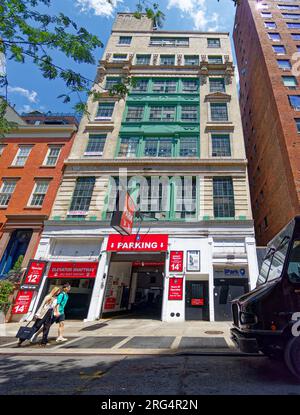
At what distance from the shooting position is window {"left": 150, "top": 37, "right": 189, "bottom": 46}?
28922mm

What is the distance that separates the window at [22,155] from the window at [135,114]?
9.74 m

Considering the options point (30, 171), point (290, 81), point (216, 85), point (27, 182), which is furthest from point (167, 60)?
point (27, 182)

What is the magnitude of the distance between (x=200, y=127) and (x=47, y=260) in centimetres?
1683

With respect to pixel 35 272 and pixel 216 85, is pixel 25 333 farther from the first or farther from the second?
pixel 216 85

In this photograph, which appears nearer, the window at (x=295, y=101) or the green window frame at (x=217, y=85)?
the window at (x=295, y=101)

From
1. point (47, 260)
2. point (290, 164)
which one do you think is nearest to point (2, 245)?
point (47, 260)

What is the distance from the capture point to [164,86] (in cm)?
2397

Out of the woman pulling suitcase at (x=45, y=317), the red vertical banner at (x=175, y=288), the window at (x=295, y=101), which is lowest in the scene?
the woman pulling suitcase at (x=45, y=317)

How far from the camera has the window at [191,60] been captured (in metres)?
26.3

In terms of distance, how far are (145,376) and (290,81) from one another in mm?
30332

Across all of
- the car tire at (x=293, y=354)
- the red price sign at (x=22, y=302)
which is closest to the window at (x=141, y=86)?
the red price sign at (x=22, y=302)

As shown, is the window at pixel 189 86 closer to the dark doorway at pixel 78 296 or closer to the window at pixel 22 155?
A: the window at pixel 22 155

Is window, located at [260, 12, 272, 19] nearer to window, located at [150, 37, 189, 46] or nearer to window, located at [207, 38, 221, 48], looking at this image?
window, located at [207, 38, 221, 48]
